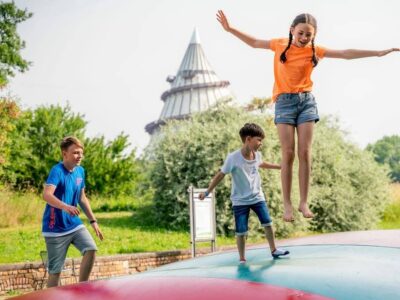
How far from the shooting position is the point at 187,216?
702 inches

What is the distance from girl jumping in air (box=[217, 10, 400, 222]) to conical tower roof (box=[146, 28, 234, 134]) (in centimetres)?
5353

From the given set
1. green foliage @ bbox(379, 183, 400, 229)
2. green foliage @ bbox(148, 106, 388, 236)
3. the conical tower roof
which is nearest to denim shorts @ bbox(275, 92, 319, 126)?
green foliage @ bbox(148, 106, 388, 236)

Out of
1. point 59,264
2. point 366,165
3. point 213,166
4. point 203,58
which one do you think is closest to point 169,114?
point 203,58

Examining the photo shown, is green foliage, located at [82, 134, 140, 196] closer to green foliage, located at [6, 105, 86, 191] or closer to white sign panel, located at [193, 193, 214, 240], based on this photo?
green foliage, located at [6, 105, 86, 191]

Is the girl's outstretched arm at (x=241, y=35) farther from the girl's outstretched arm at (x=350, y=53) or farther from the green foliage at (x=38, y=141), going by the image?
the green foliage at (x=38, y=141)

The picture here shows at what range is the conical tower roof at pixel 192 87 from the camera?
59.5 meters

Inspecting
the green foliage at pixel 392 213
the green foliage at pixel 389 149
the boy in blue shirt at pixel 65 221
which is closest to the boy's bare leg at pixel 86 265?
the boy in blue shirt at pixel 65 221

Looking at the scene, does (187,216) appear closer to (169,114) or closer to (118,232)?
(118,232)

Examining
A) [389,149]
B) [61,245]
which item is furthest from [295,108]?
[389,149]

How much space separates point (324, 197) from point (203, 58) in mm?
44287

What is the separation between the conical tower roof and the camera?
5953 centimetres

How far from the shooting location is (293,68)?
15.2 ft

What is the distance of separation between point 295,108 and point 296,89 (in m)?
0.14

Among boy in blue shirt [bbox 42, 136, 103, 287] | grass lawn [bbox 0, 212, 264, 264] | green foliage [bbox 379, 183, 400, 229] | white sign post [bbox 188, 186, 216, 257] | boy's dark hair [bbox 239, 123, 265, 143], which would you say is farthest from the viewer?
green foliage [bbox 379, 183, 400, 229]
